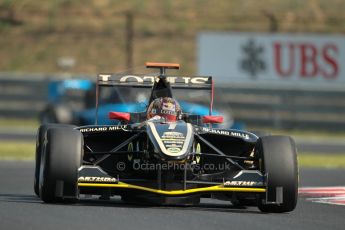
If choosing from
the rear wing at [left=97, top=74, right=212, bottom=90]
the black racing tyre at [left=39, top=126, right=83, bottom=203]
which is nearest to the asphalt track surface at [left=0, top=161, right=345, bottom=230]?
the black racing tyre at [left=39, top=126, right=83, bottom=203]

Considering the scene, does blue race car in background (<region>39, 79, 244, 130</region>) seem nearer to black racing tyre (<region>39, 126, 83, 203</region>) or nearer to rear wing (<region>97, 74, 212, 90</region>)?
rear wing (<region>97, 74, 212, 90</region>)

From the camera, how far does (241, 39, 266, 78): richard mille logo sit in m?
30.2

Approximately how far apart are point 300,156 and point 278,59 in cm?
810

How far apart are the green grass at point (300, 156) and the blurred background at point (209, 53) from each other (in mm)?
150

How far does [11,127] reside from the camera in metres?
29.5

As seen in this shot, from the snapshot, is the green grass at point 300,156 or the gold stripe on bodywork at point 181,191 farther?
the green grass at point 300,156

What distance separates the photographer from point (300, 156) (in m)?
22.7

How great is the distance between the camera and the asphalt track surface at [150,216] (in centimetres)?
905

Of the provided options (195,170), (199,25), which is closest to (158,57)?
(199,25)

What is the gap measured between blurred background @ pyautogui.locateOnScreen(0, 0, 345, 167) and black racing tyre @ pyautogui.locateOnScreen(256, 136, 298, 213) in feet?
40.2

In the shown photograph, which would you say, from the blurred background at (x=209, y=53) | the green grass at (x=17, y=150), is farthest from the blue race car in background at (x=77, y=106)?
the green grass at (x=17, y=150)

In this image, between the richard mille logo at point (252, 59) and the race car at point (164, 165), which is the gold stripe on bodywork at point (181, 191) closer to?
the race car at point (164, 165)

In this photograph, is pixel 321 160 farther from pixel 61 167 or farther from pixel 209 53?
pixel 61 167

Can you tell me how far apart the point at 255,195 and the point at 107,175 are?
1.44m
